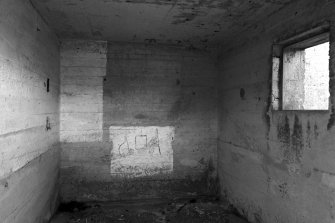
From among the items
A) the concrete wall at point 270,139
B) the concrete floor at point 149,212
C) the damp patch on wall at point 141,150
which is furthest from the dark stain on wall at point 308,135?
the damp patch on wall at point 141,150

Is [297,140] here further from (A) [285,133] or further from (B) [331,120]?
(B) [331,120]

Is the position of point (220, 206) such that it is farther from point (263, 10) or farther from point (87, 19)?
point (87, 19)

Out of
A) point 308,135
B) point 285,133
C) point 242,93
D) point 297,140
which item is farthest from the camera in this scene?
point 242,93

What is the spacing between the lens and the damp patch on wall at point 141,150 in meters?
4.83

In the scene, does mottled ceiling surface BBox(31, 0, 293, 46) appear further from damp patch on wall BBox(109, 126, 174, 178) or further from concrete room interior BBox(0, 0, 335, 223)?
damp patch on wall BBox(109, 126, 174, 178)

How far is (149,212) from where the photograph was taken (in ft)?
14.2

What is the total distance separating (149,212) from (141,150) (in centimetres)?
105

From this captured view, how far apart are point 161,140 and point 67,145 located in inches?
61.3

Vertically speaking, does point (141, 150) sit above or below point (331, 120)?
below

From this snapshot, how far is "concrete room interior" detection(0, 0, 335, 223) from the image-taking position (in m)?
2.67

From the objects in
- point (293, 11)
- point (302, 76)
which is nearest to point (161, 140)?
point (302, 76)

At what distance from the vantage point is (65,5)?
3.15 m

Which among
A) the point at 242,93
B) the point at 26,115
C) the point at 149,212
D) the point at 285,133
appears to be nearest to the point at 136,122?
the point at 149,212

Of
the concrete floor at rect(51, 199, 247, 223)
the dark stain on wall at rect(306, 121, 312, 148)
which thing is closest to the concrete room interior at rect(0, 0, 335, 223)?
the dark stain on wall at rect(306, 121, 312, 148)
